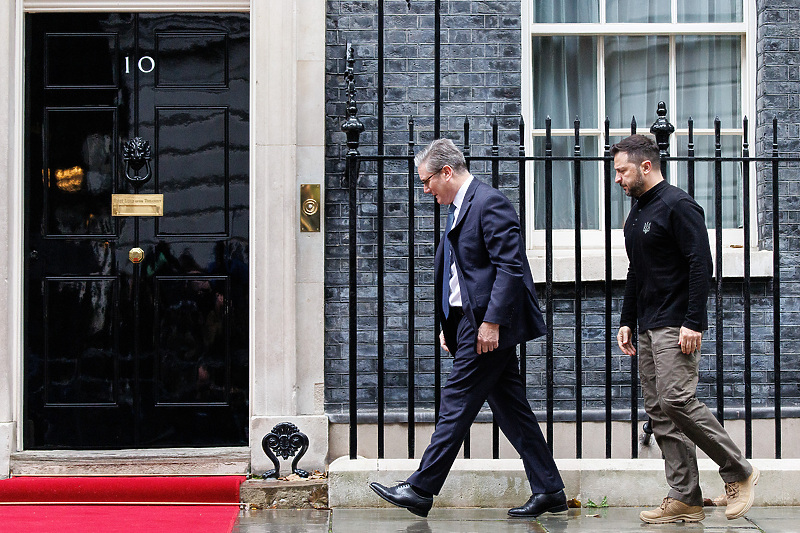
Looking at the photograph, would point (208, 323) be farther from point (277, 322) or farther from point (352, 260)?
point (352, 260)

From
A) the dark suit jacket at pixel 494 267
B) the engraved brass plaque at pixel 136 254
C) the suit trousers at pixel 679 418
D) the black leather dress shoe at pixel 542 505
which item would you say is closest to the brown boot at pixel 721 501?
the suit trousers at pixel 679 418

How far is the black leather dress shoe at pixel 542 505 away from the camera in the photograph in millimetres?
4672

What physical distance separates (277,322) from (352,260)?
2.46ft

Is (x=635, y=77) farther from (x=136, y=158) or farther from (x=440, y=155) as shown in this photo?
(x=136, y=158)

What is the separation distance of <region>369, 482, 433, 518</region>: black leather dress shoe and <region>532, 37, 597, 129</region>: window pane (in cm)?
281

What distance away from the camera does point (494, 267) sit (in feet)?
15.0

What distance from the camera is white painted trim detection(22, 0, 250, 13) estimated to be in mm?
5770

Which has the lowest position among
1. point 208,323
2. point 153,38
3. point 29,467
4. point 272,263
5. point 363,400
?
point 29,467

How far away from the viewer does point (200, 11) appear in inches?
231

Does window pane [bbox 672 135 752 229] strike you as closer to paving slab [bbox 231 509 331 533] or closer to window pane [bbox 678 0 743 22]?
Result: window pane [bbox 678 0 743 22]

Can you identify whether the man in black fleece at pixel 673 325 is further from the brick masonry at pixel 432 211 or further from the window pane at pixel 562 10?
the window pane at pixel 562 10

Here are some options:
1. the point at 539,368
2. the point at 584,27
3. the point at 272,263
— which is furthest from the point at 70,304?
the point at 584,27

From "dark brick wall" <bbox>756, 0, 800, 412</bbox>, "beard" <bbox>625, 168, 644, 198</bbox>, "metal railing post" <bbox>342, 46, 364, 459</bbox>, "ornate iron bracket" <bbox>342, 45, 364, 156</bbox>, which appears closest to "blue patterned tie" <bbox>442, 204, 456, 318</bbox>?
"metal railing post" <bbox>342, 46, 364, 459</bbox>

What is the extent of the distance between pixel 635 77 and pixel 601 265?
137 cm
